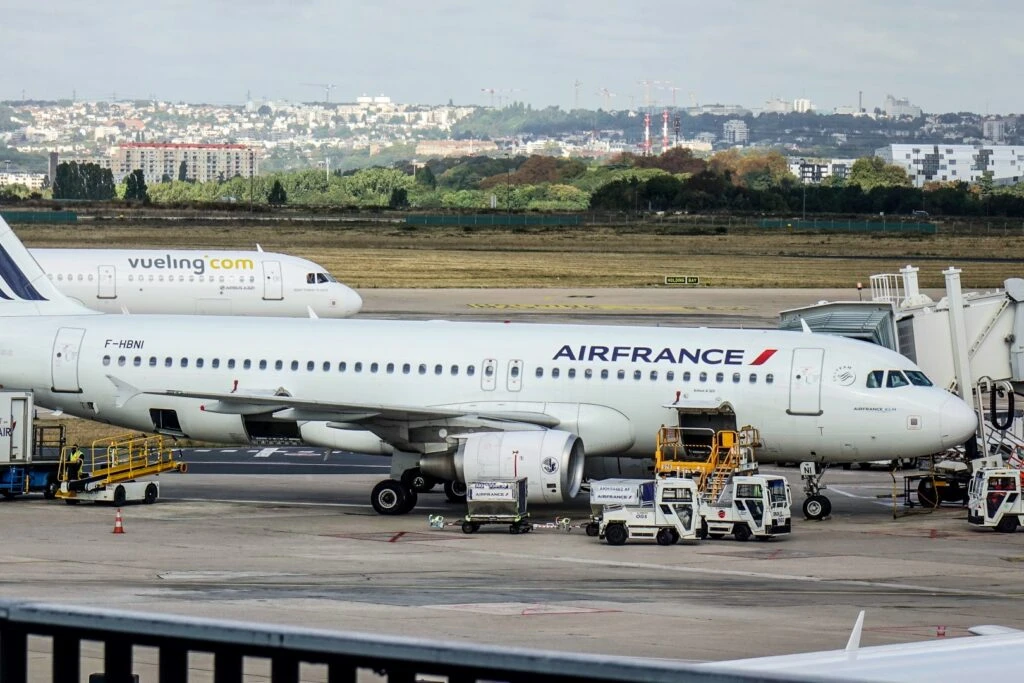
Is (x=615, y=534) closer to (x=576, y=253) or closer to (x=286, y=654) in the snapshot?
(x=286, y=654)

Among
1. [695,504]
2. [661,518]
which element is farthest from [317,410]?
[695,504]

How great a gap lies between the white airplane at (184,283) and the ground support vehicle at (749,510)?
40.8m

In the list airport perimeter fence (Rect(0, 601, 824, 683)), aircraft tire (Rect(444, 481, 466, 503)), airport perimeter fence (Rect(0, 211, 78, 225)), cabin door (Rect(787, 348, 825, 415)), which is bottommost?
aircraft tire (Rect(444, 481, 466, 503))

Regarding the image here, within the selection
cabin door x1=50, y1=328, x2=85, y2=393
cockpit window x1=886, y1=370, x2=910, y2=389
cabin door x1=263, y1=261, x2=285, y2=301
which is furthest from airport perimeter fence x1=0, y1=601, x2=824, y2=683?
cabin door x1=263, y1=261, x2=285, y2=301

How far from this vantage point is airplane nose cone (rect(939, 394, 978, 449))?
3575 centimetres

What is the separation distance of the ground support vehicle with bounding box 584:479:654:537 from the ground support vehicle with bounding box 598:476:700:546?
0.54 ft

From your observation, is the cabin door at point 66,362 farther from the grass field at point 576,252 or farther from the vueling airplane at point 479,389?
the grass field at point 576,252

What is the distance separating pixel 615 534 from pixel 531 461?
253 centimetres

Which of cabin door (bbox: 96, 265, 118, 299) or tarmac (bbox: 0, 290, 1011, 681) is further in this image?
cabin door (bbox: 96, 265, 118, 299)

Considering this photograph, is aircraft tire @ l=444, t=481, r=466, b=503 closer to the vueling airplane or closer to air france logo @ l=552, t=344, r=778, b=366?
the vueling airplane

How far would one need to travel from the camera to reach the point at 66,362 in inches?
1521

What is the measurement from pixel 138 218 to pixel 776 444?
14371 cm

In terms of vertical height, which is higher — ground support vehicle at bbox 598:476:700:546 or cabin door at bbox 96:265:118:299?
cabin door at bbox 96:265:118:299

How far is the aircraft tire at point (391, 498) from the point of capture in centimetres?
3684
